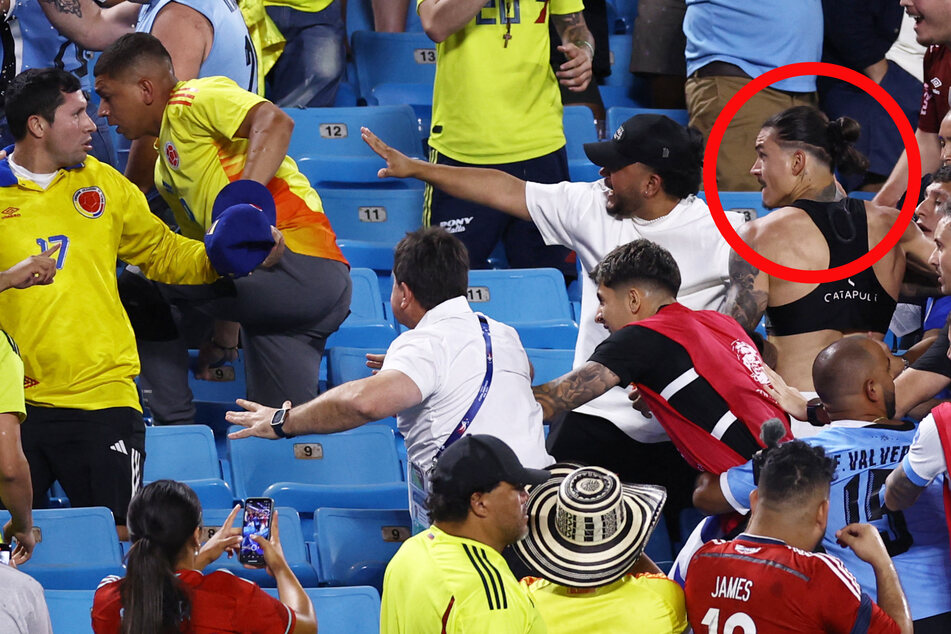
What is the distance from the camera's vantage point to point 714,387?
4.09 meters

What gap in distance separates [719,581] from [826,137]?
208 cm

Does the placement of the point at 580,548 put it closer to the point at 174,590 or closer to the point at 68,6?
the point at 174,590

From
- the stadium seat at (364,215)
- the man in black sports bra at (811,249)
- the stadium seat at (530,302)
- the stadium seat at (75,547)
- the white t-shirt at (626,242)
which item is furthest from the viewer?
the stadium seat at (364,215)

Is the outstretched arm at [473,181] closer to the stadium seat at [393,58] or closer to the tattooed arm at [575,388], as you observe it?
the tattooed arm at [575,388]

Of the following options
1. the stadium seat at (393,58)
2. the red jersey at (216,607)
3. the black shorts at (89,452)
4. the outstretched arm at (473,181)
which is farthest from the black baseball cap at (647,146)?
the stadium seat at (393,58)

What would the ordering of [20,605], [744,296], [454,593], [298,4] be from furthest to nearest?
[298,4] < [744,296] < [20,605] < [454,593]

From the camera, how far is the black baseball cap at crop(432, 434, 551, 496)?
325cm

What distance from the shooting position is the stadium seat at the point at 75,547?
4.26 metres

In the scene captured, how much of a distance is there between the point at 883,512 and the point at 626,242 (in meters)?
1.32

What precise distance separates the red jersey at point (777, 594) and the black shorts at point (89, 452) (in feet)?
6.61

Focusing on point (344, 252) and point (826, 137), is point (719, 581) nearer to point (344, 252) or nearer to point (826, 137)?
point (826, 137)

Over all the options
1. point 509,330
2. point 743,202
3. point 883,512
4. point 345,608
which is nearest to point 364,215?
point 743,202

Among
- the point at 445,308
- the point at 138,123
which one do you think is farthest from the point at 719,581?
the point at 138,123

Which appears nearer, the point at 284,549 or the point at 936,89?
the point at 284,549
